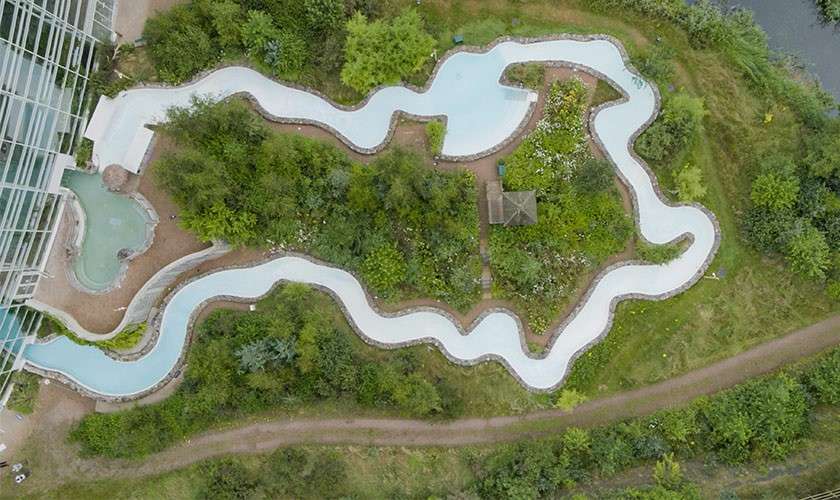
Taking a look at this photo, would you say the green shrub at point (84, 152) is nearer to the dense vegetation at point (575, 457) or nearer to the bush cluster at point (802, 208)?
the dense vegetation at point (575, 457)

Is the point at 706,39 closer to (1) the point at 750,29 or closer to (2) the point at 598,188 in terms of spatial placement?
(1) the point at 750,29

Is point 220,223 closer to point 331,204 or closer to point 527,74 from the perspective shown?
point 331,204

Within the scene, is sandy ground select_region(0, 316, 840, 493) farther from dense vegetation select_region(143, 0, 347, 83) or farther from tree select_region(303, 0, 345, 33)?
tree select_region(303, 0, 345, 33)

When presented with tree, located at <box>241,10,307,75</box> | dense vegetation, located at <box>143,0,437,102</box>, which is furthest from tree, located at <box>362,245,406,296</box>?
tree, located at <box>241,10,307,75</box>

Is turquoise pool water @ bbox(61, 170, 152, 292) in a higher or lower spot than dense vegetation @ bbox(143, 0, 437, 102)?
lower

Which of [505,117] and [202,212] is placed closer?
[202,212]

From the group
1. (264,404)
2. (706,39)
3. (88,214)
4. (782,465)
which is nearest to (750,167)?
(706,39)
